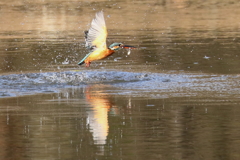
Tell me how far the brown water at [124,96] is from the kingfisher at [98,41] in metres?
0.53

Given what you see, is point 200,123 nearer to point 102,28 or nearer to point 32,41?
point 102,28

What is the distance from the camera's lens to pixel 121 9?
109 feet

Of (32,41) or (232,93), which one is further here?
(32,41)

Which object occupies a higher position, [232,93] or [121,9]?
[121,9]

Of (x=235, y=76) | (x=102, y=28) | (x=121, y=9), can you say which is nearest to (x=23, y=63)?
(x=102, y=28)

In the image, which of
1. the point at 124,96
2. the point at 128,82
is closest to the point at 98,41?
the point at 128,82

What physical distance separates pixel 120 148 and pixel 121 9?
89.7ft

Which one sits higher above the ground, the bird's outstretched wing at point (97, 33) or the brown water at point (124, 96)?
the bird's outstretched wing at point (97, 33)

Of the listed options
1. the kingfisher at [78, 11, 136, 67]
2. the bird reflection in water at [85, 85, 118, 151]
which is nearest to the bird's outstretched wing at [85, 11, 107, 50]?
the kingfisher at [78, 11, 136, 67]

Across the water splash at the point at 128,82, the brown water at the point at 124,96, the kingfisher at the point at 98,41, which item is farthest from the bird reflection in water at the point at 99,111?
the kingfisher at the point at 98,41

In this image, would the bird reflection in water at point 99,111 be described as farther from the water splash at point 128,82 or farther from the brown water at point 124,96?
the water splash at point 128,82

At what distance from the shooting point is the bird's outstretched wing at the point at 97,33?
10702mm

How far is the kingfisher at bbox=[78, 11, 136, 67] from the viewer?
10.7 metres

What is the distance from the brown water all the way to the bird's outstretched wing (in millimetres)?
712
